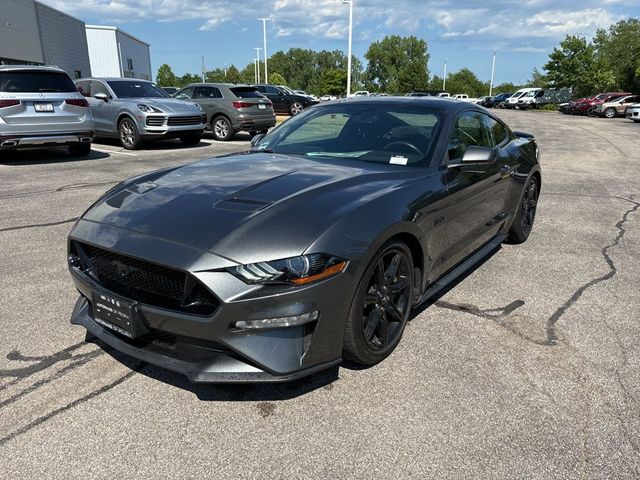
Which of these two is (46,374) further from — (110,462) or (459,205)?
(459,205)

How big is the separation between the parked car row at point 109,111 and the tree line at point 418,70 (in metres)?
29.0

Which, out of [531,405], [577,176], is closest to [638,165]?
[577,176]

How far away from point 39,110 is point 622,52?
74.8m

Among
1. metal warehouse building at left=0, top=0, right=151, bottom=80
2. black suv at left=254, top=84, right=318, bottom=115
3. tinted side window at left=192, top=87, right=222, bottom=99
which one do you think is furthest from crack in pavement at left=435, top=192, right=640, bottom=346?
metal warehouse building at left=0, top=0, right=151, bottom=80

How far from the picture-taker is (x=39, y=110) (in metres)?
9.58

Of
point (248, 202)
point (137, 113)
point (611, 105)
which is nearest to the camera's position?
point (248, 202)

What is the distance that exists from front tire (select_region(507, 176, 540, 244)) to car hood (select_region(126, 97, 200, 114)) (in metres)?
9.18

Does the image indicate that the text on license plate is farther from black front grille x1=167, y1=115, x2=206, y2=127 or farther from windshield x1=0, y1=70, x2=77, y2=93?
black front grille x1=167, y1=115, x2=206, y2=127

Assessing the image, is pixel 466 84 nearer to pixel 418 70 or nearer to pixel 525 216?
pixel 418 70

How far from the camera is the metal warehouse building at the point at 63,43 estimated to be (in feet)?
113

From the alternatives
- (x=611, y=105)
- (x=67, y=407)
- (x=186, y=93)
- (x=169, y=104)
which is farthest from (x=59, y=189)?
(x=611, y=105)

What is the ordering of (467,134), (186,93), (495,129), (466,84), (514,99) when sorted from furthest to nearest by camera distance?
(466,84)
(514,99)
(186,93)
(495,129)
(467,134)

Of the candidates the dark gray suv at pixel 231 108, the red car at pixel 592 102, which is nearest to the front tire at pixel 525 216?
the dark gray suv at pixel 231 108

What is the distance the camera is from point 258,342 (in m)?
2.33
